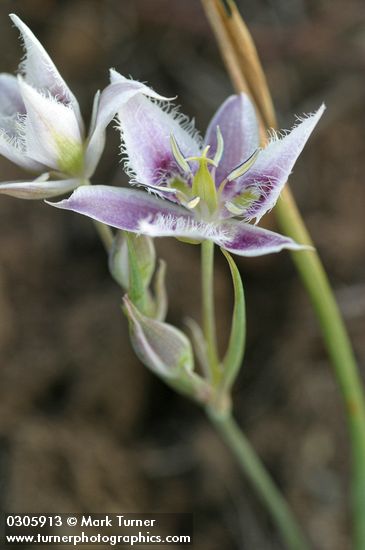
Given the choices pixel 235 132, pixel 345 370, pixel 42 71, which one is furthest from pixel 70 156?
pixel 345 370

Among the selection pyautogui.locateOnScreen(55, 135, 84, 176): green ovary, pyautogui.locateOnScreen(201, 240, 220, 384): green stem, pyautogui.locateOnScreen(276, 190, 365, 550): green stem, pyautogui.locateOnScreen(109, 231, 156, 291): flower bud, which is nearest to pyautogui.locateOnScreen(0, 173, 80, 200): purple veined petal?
pyautogui.locateOnScreen(55, 135, 84, 176): green ovary

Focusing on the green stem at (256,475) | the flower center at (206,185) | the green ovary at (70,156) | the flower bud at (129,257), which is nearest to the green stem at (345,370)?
the green stem at (256,475)

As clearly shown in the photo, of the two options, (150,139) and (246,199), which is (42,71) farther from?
(246,199)

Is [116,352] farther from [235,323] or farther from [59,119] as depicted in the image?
[59,119]

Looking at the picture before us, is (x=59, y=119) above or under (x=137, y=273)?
above

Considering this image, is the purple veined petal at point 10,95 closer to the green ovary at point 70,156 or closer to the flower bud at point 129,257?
the green ovary at point 70,156

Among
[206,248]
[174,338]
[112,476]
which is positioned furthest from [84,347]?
[206,248]
